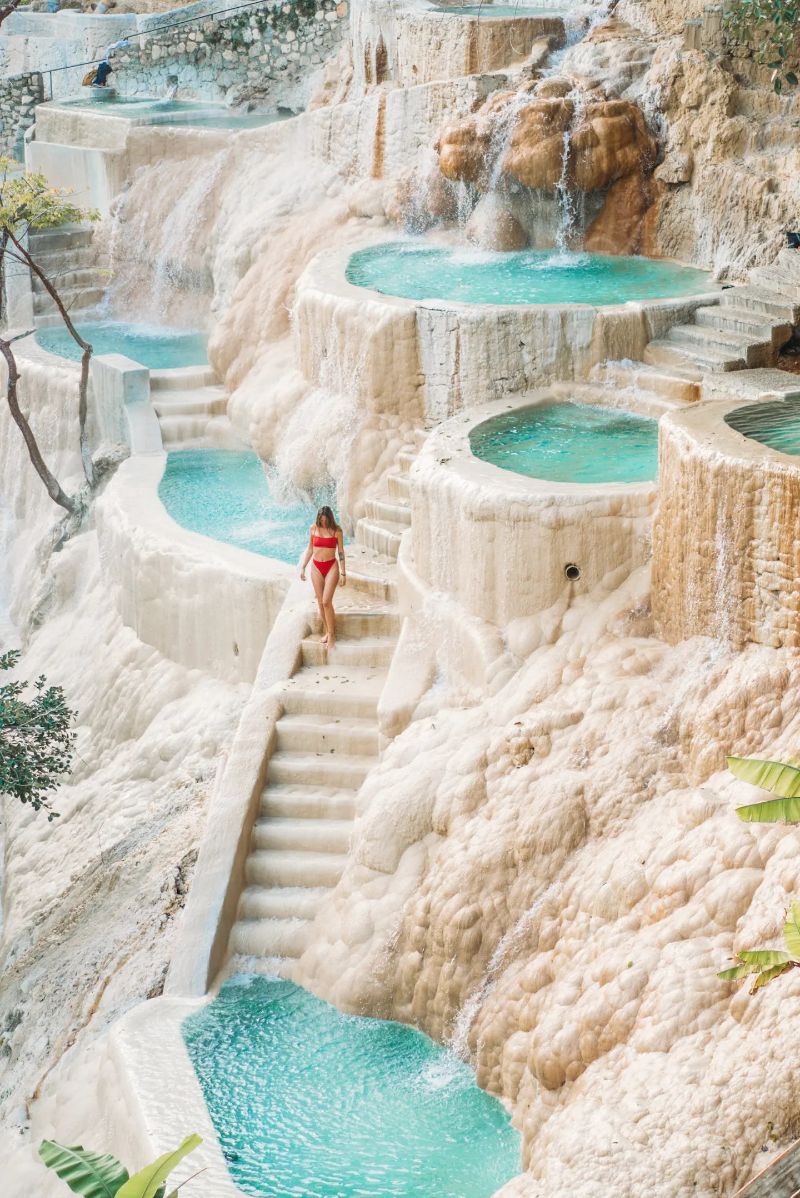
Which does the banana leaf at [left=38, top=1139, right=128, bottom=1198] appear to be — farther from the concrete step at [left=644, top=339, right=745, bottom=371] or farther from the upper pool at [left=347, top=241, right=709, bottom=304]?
the upper pool at [left=347, top=241, right=709, bottom=304]

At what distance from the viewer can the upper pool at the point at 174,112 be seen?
25.8m

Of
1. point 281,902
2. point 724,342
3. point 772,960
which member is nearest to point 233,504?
point 724,342

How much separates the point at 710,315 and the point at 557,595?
5052 mm

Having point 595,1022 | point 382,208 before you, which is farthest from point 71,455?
point 595,1022

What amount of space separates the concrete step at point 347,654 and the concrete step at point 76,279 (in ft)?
41.5

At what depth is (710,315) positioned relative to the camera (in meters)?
15.2

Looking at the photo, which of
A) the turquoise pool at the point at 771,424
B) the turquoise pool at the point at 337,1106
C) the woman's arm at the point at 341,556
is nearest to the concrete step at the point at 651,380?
the turquoise pool at the point at 771,424

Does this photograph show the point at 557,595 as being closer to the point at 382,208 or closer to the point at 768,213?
the point at 768,213

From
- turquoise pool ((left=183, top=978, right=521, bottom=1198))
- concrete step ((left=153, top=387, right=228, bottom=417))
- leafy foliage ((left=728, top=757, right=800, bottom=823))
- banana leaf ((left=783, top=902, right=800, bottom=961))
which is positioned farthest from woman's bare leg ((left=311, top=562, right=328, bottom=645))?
concrete step ((left=153, top=387, right=228, bottom=417))

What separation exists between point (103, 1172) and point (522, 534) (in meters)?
5.49

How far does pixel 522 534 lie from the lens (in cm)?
1132

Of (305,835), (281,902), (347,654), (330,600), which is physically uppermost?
(330,600)

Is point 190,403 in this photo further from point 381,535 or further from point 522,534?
point 522,534

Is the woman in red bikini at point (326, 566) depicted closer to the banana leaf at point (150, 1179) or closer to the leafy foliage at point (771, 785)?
the leafy foliage at point (771, 785)
